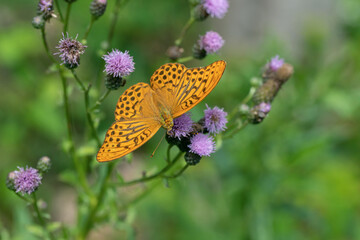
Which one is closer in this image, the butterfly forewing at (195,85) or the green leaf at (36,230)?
the butterfly forewing at (195,85)

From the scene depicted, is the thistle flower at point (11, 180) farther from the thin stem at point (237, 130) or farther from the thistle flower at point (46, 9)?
the thin stem at point (237, 130)

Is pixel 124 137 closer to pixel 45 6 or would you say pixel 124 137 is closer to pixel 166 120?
pixel 166 120

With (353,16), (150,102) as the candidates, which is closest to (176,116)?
(150,102)

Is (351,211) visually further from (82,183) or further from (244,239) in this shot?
(82,183)

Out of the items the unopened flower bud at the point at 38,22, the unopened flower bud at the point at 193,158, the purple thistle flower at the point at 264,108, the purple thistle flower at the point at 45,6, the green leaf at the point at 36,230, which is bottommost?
the green leaf at the point at 36,230

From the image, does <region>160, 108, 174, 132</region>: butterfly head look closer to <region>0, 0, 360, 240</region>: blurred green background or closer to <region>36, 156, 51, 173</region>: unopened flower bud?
<region>36, 156, 51, 173</region>: unopened flower bud

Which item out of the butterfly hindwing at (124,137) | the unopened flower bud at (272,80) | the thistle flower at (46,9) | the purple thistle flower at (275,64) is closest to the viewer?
the butterfly hindwing at (124,137)

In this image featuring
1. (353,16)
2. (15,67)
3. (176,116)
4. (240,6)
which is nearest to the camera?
(176,116)

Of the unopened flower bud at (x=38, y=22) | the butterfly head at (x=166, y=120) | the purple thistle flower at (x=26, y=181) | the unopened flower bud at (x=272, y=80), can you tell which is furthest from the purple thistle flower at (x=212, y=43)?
the purple thistle flower at (x=26, y=181)
